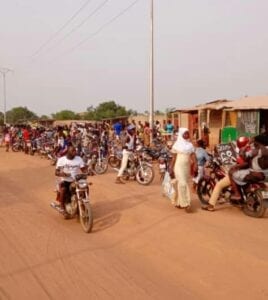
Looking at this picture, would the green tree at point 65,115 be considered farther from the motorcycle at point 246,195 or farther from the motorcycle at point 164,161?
the motorcycle at point 246,195

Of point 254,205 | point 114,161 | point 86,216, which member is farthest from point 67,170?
point 114,161

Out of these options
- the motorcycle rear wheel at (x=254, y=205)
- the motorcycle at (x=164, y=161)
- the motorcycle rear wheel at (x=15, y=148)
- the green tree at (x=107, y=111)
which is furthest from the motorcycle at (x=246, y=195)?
the green tree at (x=107, y=111)

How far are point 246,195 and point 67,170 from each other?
3.50 meters

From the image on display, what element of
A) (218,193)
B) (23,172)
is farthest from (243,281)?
(23,172)

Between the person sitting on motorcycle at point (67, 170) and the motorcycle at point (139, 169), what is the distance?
4.81m

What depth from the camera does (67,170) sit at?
8.89m

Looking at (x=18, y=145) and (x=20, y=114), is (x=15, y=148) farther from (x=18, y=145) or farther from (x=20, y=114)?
(x=20, y=114)

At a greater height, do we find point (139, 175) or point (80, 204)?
point (80, 204)

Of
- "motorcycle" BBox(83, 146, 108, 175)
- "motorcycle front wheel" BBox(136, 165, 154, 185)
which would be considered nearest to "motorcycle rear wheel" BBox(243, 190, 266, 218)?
"motorcycle front wheel" BBox(136, 165, 154, 185)

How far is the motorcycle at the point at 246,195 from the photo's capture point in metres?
8.84

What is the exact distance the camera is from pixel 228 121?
26.5 m

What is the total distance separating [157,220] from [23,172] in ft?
33.9

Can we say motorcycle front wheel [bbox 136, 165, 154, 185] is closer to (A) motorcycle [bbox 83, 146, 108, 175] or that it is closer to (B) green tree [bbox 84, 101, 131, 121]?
(A) motorcycle [bbox 83, 146, 108, 175]

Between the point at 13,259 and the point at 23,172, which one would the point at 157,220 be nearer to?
the point at 13,259
